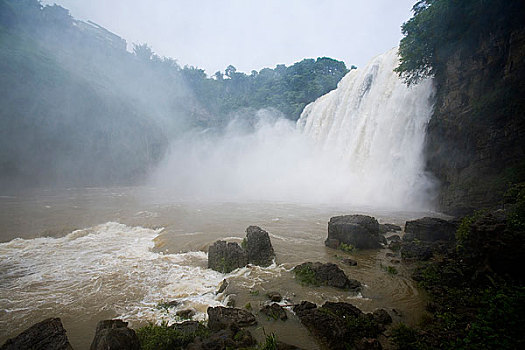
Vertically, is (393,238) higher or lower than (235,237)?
higher

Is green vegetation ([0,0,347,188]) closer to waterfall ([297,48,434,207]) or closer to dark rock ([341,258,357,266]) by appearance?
waterfall ([297,48,434,207])

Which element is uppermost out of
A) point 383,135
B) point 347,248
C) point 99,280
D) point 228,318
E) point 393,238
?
point 383,135

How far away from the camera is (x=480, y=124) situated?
11.8m

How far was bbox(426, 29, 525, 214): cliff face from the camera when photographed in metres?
10.4

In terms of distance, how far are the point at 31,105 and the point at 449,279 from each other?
4005 centimetres

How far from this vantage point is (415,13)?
47.2 feet

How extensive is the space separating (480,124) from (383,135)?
20.8ft

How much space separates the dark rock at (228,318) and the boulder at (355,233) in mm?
4827

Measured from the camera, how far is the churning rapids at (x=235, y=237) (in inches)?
203

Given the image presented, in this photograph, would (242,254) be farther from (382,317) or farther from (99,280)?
(382,317)

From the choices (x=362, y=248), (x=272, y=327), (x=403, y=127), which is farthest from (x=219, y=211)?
(x=403, y=127)

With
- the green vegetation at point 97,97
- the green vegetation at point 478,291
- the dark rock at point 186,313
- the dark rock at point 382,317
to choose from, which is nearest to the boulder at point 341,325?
the dark rock at point 382,317

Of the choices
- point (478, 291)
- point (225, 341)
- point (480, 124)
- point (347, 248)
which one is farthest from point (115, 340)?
point (480, 124)

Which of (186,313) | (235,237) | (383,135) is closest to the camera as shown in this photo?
(186,313)
